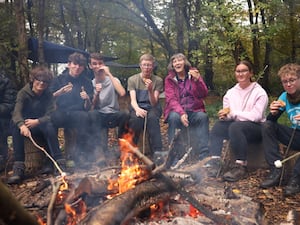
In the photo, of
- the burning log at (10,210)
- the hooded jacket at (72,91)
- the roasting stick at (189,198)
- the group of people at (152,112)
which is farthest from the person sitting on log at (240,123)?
the burning log at (10,210)

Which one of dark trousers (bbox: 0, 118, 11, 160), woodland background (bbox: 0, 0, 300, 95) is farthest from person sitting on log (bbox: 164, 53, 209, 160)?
woodland background (bbox: 0, 0, 300, 95)

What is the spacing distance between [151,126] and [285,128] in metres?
1.90

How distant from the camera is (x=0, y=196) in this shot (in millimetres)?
775

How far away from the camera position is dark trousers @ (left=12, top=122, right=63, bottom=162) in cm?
489

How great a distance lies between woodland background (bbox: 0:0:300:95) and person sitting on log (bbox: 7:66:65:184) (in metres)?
3.10

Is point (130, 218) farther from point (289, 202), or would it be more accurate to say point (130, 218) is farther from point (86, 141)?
point (86, 141)

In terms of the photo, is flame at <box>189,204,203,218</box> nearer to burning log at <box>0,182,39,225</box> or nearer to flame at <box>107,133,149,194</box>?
flame at <box>107,133,149,194</box>

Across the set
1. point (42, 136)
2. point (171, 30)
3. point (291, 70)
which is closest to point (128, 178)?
point (42, 136)

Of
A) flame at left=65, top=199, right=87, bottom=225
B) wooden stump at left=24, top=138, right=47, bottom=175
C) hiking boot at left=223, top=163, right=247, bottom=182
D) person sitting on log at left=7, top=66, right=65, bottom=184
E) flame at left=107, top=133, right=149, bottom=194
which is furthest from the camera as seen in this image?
wooden stump at left=24, top=138, right=47, bottom=175

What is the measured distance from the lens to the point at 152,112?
545 cm

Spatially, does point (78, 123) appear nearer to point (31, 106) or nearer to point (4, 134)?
point (31, 106)

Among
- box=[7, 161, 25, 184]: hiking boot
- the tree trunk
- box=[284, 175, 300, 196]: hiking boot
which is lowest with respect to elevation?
box=[284, 175, 300, 196]: hiking boot

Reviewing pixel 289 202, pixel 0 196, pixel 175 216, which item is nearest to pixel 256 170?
pixel 289 202

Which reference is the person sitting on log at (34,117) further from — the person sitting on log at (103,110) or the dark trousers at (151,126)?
the dark trousers at (151,126)
